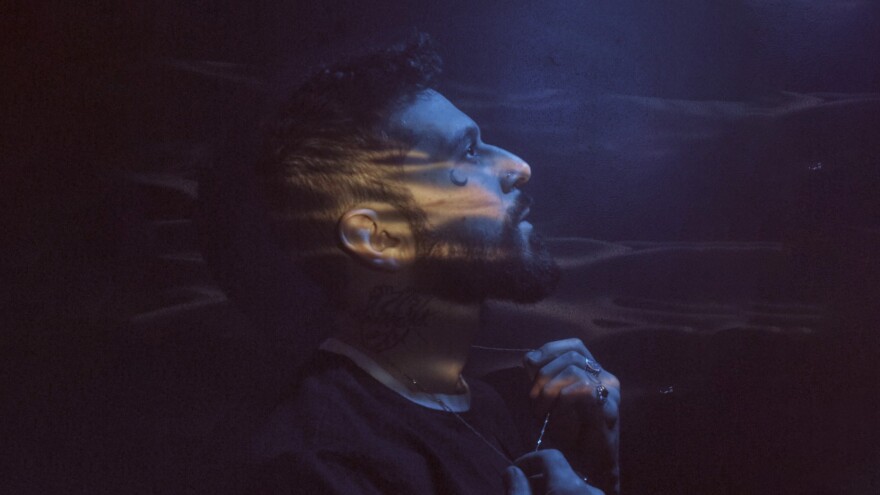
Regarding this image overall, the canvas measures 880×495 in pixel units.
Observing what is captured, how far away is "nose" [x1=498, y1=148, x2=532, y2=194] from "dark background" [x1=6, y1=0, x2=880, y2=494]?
68 mm

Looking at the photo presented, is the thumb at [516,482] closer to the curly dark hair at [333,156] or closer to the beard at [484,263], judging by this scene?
the beard at [484,263]

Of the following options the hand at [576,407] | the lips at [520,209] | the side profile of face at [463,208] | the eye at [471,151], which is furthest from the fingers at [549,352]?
the eye at [471,151]

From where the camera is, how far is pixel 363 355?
3.32 ft

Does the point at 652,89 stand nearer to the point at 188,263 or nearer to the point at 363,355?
the point at 363,355

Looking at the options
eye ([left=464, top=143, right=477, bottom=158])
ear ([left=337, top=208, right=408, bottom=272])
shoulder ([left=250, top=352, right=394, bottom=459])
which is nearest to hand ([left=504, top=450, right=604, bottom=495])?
shoulder ([left=250, top=352, right=394, bottom=459])

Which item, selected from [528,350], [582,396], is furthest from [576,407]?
[528,350]

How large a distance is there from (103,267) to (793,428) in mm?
1258

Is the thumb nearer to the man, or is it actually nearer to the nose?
the man

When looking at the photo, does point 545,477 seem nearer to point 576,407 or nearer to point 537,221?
point 576,407

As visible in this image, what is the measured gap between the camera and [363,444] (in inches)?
35.1

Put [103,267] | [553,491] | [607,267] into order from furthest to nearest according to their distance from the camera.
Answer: [607,267] → [103,267] → [553,491]

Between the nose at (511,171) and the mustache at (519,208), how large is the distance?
0.02 metres

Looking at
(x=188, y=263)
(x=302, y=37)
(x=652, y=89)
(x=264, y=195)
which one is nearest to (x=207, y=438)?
(x=188, y=263)

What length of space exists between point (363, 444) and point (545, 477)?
27 cm
